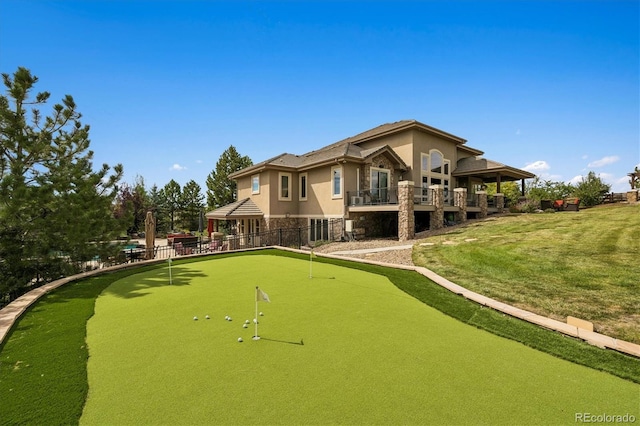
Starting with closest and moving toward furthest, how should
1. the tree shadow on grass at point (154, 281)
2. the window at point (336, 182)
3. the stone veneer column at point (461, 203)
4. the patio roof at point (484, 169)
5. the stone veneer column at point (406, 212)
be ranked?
the tree shadow on grass at point (154, 281), the stone veneer column at point (406, 212), the window at point (336, 182), the stone veneer column at point (461, 203), the patio roof at point (484, 169)

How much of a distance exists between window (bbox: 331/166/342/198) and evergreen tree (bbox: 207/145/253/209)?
73.2 ft

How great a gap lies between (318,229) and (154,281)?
39.6 feet

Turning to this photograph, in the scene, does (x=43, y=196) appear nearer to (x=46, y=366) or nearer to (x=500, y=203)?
(x=46, y=366)

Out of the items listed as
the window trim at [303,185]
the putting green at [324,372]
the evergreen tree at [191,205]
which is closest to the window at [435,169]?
the window trim at [303,185]

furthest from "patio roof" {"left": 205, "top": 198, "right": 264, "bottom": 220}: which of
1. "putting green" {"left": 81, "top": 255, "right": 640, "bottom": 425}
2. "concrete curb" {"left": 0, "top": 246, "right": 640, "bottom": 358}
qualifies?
"putting green" {"left": 81, "top": 255, "right": 640, "bottom": 425}

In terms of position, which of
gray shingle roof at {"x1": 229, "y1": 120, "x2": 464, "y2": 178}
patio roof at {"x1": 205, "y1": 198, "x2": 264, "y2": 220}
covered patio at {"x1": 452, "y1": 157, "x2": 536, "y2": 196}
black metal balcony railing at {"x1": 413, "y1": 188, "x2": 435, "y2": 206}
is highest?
gray shingle roof at {"x1": 229, "y1": 120, "x2": 464, "y2": 178}

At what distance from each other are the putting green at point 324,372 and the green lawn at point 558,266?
238 centimetres

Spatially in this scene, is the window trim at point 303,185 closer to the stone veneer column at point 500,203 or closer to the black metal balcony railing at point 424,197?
the black metal balcony railing at point 424,197

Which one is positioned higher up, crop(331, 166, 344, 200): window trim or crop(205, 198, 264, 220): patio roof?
crop(331, 166, 344, 200): window trim

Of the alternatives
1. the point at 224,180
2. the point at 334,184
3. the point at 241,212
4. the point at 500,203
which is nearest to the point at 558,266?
the point at 334,184

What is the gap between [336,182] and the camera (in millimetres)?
17703

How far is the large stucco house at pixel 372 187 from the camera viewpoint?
55.6 ft

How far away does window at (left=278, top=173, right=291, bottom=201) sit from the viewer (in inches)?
779

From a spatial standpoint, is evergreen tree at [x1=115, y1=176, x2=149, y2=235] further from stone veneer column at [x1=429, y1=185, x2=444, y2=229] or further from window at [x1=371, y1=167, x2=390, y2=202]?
stone veneer column at [x1=429, y1=185, x2=444, y2=229]
